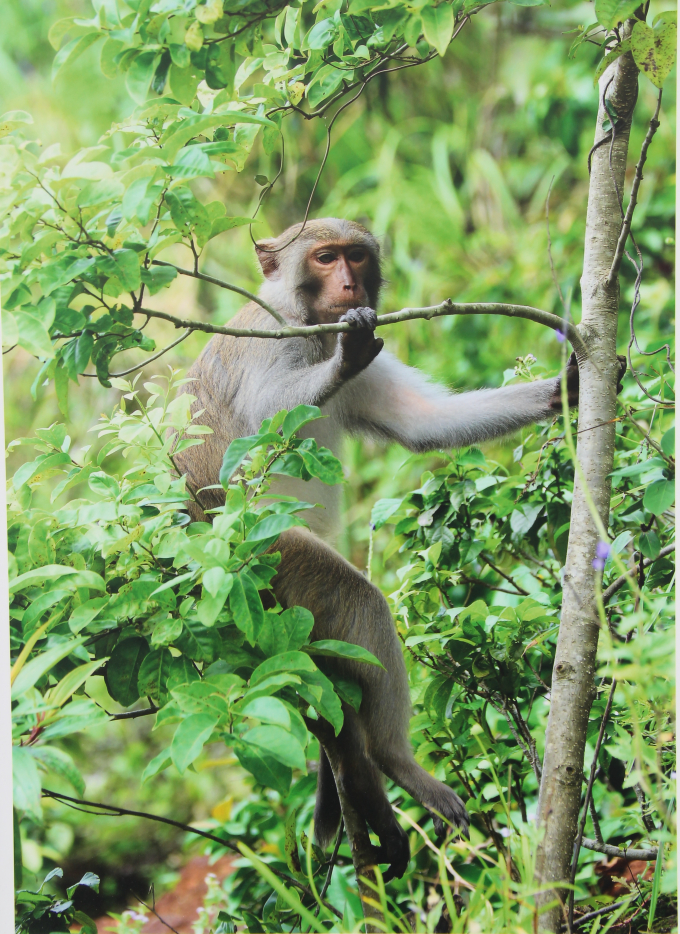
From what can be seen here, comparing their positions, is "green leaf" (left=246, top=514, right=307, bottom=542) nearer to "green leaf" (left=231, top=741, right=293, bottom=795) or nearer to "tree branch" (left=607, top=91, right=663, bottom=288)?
"green leaf" (left=231, top=741, right=293, bottom=795)

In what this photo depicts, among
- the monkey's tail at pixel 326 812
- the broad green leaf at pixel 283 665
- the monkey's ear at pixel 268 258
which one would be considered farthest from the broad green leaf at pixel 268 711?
the monkey's ear at pixel 268 258

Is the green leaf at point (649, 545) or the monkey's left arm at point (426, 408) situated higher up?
the monkey's left arm at point (426, 408)

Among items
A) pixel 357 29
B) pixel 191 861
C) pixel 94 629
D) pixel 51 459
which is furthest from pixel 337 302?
pixel 191 861

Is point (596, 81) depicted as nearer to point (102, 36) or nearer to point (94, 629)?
point (102, 36)

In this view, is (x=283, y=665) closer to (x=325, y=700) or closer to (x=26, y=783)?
(x=325, y=700)

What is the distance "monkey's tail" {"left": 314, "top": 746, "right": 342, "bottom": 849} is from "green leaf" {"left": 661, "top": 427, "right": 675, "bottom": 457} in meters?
1.53

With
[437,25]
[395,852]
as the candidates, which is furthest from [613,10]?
[395,852]

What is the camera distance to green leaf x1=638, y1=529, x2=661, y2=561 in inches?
71.6

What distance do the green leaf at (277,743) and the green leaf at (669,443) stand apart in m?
0.92

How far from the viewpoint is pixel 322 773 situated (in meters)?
2.60

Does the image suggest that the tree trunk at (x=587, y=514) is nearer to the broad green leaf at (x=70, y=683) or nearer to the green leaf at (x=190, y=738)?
the green leaf at (x=190, y=738)

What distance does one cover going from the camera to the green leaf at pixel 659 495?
5.48 feet

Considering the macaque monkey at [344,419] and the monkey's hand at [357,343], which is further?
the macaque monkey at [344,419]

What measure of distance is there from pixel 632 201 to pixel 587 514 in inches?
27.5
